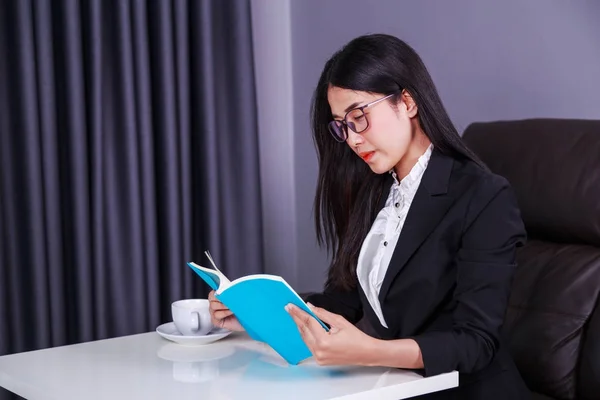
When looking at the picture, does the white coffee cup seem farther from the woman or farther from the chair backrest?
the chair backrest

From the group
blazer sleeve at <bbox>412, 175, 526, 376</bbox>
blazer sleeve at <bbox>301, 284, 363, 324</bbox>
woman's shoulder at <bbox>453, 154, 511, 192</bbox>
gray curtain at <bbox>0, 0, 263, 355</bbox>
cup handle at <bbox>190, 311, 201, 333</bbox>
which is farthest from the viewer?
gray curtain at <bbox>0, 0, 263, 355</bbox>

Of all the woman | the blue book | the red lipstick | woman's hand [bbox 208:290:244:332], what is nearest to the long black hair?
the woman

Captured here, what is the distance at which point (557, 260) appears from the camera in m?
1.79

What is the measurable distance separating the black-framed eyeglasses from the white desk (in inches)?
17.1

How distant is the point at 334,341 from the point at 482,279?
311 millimetres

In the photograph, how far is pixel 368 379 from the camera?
1344mm

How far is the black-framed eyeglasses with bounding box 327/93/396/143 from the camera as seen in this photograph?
157 cm

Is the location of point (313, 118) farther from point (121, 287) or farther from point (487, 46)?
point (121, 287)

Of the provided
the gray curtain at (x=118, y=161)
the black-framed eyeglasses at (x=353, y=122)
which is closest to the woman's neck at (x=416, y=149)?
the black-framed eyeglasses at (x=353, y=122)

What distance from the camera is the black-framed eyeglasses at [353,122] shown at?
157 centimetres

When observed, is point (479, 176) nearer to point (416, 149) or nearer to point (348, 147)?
point (416, 149)

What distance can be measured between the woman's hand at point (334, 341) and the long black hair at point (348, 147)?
0.43 meters

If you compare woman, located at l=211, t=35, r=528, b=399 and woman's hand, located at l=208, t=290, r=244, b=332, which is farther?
woman's hand, located at l=208, t=290, r=244, b=332

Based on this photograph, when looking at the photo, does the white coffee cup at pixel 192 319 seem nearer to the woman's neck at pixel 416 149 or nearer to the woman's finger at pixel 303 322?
the woman's finger at pixel 303 322
